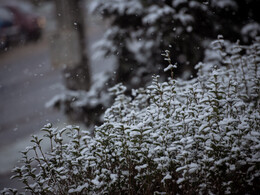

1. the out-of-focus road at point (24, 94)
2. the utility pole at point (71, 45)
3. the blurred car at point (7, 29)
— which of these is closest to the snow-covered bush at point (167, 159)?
the out-of-focus road at point (24, 94)

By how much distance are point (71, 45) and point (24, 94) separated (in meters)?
5.12

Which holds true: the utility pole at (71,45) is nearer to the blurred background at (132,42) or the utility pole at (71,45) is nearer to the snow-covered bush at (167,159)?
the blurred background at (132,42)

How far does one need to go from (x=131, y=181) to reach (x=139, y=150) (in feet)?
0.89

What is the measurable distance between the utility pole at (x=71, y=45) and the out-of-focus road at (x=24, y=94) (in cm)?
25

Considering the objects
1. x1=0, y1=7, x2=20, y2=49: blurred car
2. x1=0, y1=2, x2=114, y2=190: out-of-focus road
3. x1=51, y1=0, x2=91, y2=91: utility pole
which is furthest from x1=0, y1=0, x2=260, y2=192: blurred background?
x1=0, y1=7, x2=20, y2=49: blurred car

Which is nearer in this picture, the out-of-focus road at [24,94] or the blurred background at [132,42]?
the blurred background at [132,42]

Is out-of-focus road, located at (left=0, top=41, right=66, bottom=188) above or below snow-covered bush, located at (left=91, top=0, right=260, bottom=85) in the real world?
above

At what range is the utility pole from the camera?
4.89m

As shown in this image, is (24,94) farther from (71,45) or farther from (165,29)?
(165,29)

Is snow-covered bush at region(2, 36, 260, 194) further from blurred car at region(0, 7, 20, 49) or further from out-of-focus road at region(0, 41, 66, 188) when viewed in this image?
blurred car at region(0, 7, 20, 49)

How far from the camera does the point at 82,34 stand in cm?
510

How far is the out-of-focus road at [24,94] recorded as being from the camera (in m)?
5.90

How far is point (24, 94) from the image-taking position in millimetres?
9398

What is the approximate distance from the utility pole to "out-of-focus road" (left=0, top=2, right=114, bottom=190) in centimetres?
25
